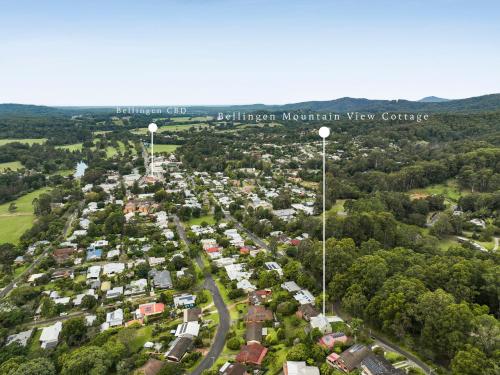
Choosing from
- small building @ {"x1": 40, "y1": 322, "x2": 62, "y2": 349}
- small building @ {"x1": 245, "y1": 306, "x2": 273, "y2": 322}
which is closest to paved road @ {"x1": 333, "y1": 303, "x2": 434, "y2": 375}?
small building @ {"x1": 245, "y1": 306, "x2": 273, "y2": 322}

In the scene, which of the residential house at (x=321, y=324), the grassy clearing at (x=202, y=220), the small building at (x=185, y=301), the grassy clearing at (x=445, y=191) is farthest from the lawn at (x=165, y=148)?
the residential house at (x=321, y=324)

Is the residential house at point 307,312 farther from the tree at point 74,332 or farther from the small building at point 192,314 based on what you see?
the tree at point 74,332

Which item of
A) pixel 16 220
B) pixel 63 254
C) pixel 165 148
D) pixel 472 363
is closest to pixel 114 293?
pixel 63 254

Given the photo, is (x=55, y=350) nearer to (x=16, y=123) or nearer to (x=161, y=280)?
(x=161, y=280)

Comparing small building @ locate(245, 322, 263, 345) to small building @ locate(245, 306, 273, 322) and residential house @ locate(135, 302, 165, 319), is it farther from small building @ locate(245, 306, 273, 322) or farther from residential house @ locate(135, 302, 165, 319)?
residential house @ locate(135, 302, 165, 319)

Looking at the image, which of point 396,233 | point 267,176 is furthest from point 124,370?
point 267,176
